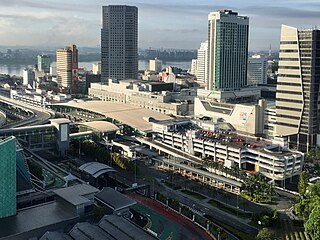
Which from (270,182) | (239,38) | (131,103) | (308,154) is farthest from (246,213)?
(239,38)

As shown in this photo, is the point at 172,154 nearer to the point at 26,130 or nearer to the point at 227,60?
the point at 26,130

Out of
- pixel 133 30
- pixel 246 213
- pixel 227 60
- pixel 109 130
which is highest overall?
pixel 133 30

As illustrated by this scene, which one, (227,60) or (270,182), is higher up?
(227,60)

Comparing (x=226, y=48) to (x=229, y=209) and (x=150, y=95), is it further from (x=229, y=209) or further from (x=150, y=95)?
(x=229, y=209)

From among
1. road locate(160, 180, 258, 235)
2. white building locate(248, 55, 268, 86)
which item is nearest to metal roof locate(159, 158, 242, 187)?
road locate(160, 180, 258, 235)

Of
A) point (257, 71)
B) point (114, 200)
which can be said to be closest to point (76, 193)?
point (114, 200)

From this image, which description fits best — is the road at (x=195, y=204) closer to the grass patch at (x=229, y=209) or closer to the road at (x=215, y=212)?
the road at (x=215, y=212)
